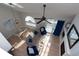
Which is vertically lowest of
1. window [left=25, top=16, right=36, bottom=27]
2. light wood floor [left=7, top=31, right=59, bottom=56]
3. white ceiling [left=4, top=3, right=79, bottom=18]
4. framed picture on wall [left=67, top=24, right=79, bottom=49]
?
light wood floor [left=7, top=31, right=59, bottom=56]

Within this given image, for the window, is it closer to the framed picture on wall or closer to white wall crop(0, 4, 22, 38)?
white wall crop(0, 4, 22, 38)

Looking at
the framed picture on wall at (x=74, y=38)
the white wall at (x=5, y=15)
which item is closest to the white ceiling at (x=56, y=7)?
the framed picture on wall at (x=74, y=38)

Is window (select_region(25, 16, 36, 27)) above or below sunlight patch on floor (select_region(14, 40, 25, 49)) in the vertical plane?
above

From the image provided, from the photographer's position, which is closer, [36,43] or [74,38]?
[74,38]

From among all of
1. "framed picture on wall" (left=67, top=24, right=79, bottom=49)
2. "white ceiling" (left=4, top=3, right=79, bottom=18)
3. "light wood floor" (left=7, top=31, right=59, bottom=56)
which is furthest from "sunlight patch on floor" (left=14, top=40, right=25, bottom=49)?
"framed picture on wall" (left=67, top=24, right=79, bottom=49)

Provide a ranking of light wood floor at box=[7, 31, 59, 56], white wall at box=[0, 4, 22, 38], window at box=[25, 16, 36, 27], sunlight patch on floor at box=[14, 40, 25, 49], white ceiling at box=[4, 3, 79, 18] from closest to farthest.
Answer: white ceiling at box=[4, 3, 79, 18]
white wall at box=[0, 4, 22, 38]
light wood floor at box=[7, 31, 59, 56]
sunlight patch on floor at box=[14, 40, 25, 49]
window at box=[25, 16, 36, 27]

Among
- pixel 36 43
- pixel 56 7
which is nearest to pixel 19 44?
pixel 36 43

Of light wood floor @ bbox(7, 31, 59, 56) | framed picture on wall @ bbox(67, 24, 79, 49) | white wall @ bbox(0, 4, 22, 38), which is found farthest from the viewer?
light wood floor @ bbox(7, 31, 59, 56)

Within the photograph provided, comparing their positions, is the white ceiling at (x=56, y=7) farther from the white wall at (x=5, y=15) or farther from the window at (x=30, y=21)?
the window at (x=30, y=21)

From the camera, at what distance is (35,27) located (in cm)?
707

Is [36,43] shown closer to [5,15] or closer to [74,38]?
[5,15]

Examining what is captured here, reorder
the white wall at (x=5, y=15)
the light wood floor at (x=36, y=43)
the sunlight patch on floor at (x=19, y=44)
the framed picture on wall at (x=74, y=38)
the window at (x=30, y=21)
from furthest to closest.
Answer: the window at (x=30, y=21)
the sunlight patch on floor at (x=19, y=44)
the light wood floor at (x=36, y=43)
the white wall at (x=5, y=15)
the framed picture on wall at (x=74, y=38)

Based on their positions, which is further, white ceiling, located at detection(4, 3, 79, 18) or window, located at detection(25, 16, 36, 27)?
window, located at detection(25, 16, 36, 27)

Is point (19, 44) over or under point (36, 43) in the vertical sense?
over
